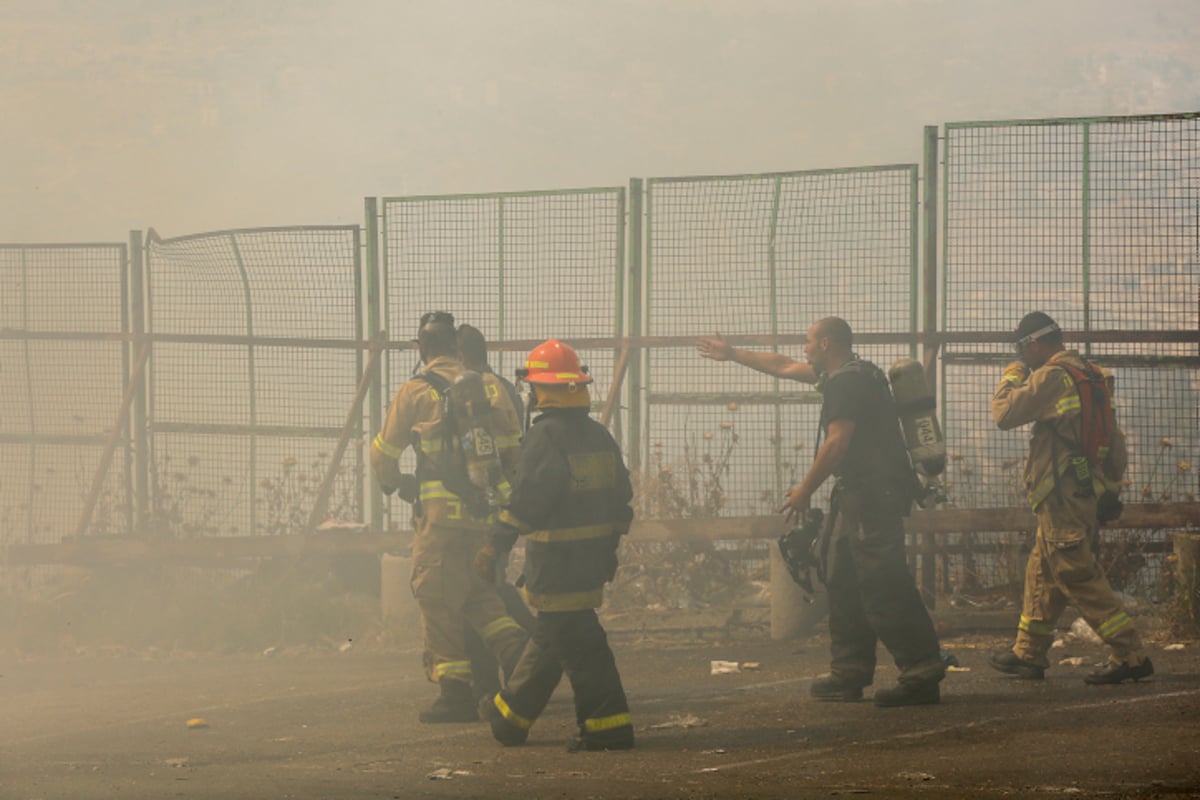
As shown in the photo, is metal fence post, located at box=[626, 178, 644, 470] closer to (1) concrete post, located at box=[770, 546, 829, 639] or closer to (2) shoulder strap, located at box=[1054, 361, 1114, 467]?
(1) concrete post, located at box=[770, 546, 829, 639]

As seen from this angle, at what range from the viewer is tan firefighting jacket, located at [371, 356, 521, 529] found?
26.1 ft

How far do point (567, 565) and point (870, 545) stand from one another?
186 centimetres

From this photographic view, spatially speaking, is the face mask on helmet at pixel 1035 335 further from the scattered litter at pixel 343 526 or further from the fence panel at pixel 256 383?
the fence panel at pixel 256 383

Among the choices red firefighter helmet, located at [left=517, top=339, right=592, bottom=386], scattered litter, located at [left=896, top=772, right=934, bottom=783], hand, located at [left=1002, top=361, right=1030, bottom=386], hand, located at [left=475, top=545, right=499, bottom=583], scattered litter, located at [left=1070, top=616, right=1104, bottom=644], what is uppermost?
red firefighter helmet, located at [left=517, top=339, right=592, bottom=386]

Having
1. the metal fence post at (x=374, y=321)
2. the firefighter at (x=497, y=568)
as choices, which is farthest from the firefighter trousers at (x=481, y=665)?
the metal fence post at (x=374, y=321)

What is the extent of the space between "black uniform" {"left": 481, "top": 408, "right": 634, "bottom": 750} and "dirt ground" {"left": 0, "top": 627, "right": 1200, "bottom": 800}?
207mm

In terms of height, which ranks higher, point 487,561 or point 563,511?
point 563,511

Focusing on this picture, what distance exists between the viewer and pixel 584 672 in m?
6.86

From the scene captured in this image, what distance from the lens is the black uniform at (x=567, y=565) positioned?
686 centimetres

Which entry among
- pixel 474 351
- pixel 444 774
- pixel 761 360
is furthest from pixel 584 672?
pixel 761 360

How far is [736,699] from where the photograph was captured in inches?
329

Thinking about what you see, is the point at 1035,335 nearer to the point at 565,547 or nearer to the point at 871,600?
the point at 871,600

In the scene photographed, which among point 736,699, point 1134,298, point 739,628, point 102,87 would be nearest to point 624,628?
point 739,628

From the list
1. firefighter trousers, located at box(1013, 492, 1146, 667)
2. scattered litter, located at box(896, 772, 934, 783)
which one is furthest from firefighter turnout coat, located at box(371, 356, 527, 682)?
firefighter trousers, located at box(1013, 492, 1146, 667)
